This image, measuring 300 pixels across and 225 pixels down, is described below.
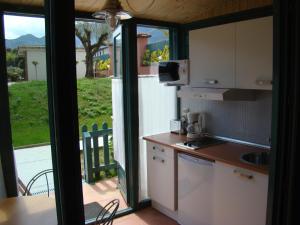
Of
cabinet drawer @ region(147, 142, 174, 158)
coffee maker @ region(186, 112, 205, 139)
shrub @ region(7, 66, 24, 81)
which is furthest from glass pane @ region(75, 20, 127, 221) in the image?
shrub @ region(7, 66, 24, 81)

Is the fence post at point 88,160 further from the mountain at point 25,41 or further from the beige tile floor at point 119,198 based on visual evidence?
the mountain at point 25,41

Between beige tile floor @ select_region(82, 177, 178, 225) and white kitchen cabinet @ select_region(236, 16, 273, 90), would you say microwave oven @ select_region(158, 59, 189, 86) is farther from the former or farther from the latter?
beige tile floor @ select_region(82, 177, 178, 225)

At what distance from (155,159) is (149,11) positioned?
1.62 meters

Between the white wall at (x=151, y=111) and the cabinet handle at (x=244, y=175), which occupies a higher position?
the white wall at (x=151, y=111)

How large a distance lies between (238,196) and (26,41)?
197cm

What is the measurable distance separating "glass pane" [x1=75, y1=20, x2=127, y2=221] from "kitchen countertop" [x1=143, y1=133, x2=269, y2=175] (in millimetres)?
618

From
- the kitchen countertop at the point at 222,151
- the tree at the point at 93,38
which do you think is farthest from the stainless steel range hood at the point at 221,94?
the tree at the point at 93,38

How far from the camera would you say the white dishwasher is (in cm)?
256

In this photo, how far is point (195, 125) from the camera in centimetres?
317

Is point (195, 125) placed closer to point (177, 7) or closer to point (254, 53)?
point (254, 53)

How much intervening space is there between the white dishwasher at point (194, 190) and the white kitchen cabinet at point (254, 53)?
82 centimetres

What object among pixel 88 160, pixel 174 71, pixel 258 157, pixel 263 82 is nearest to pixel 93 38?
pixel 174 71

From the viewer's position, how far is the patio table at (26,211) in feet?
5.44

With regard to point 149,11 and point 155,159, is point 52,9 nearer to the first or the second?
point 149,11
